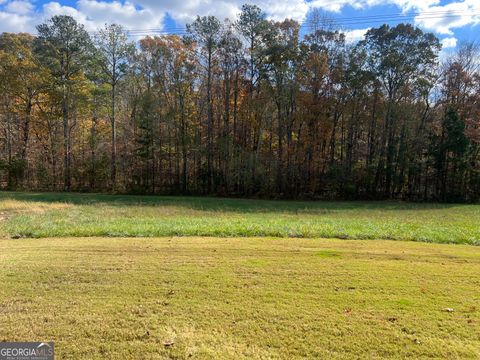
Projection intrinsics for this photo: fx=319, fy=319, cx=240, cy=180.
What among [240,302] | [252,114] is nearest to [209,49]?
[252,114]

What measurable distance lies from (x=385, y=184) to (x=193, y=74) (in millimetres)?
21257

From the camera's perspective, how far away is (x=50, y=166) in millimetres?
30312

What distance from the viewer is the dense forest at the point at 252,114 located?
28938 millimetres

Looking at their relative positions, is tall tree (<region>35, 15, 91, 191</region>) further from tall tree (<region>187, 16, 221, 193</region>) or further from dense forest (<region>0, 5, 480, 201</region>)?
tall tree (<region>187, 16, 221, 193</region>)

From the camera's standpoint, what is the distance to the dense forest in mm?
28938

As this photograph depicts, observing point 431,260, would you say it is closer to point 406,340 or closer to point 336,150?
point 406,340

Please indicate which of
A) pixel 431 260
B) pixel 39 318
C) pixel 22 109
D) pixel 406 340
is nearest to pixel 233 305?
pixel 406 340

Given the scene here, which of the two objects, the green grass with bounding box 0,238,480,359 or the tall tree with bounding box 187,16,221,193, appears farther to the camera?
the tall tree with bounding box 187,16,221,193

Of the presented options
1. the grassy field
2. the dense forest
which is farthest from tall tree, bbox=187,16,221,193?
the grassy field

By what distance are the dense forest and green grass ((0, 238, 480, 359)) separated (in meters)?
23.6

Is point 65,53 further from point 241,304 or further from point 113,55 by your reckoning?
point 241,304

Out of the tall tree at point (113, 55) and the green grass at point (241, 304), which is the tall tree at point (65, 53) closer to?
the tall tree at point (113, 55)

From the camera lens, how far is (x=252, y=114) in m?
31.5

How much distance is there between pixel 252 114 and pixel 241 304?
29.0m
